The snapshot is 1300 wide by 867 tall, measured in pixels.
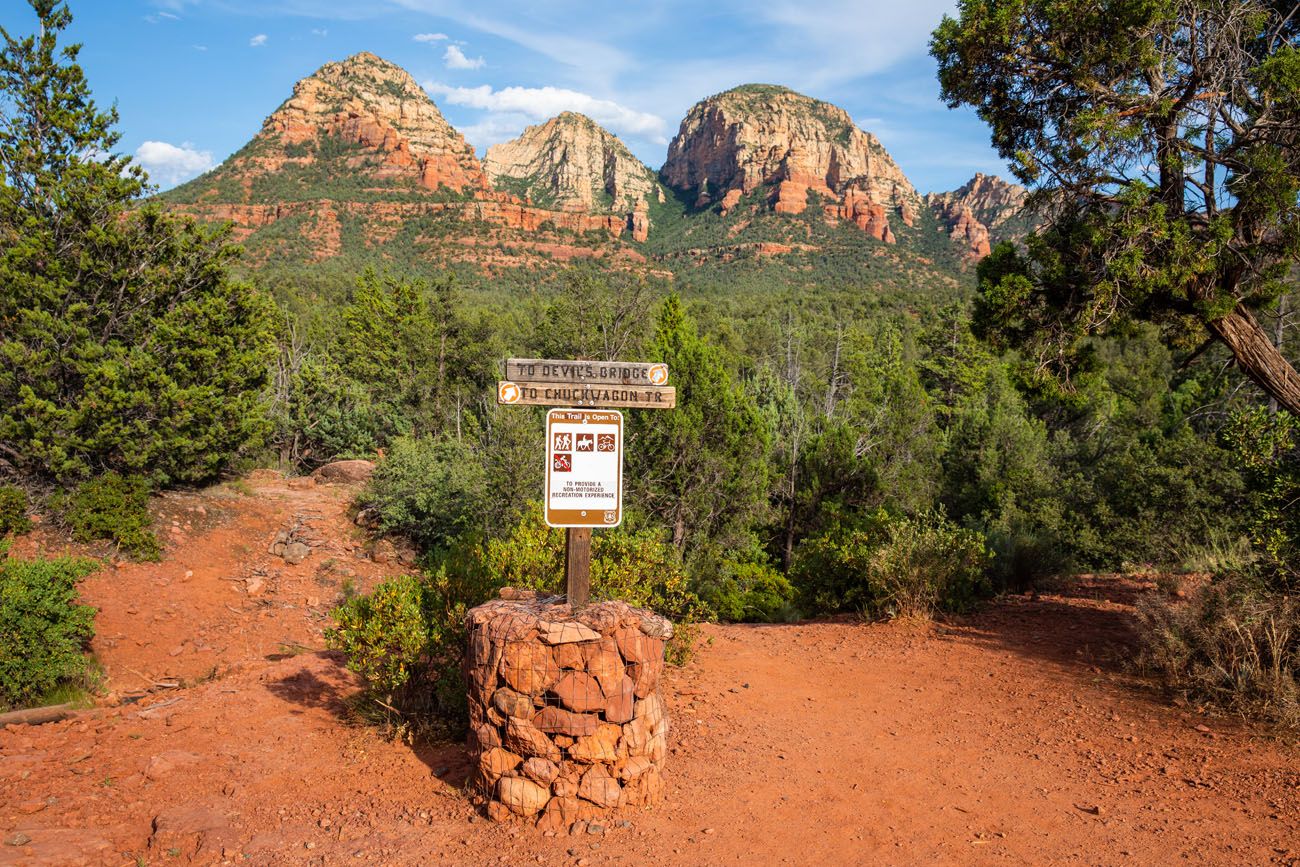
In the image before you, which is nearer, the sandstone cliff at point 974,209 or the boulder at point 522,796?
the boulder at point 522,796

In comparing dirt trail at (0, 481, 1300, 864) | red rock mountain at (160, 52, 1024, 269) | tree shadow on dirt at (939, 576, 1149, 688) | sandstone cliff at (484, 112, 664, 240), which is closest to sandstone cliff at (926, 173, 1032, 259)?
red rock mountain at (160, 52, 1024, 269)

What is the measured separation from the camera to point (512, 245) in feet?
280

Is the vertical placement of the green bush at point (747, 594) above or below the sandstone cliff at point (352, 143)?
below

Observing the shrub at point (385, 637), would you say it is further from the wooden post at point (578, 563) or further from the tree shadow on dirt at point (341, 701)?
the wooden post at point (578, 563)

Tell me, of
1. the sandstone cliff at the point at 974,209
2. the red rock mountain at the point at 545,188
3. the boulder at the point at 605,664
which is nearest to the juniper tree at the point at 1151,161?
the boulder at the point at 605,664

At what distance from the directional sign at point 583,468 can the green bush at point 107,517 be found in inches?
402

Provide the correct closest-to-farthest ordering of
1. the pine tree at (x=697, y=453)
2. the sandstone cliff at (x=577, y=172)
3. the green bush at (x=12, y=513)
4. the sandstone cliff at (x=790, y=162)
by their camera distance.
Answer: the green bush at (x=12, y=513)
the pine tree at (x=697, y=453)
the sandstone cliff at (x=790, y=162)
the sandstone cliff at (x=577, y=172)

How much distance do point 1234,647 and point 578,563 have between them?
473cm

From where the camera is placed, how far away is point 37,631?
6207mm

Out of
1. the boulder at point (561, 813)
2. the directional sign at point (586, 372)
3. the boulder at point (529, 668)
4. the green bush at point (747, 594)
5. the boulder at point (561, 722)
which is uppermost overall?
the directional sign at point (586, 372)

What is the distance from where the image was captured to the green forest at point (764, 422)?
593 cm

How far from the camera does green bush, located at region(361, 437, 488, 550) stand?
14211mm

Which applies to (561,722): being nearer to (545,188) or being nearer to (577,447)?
(577,447)

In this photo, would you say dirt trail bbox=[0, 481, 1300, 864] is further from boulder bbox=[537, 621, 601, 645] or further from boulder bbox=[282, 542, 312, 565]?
boulder bbox=[282, 542, 312, 565]
